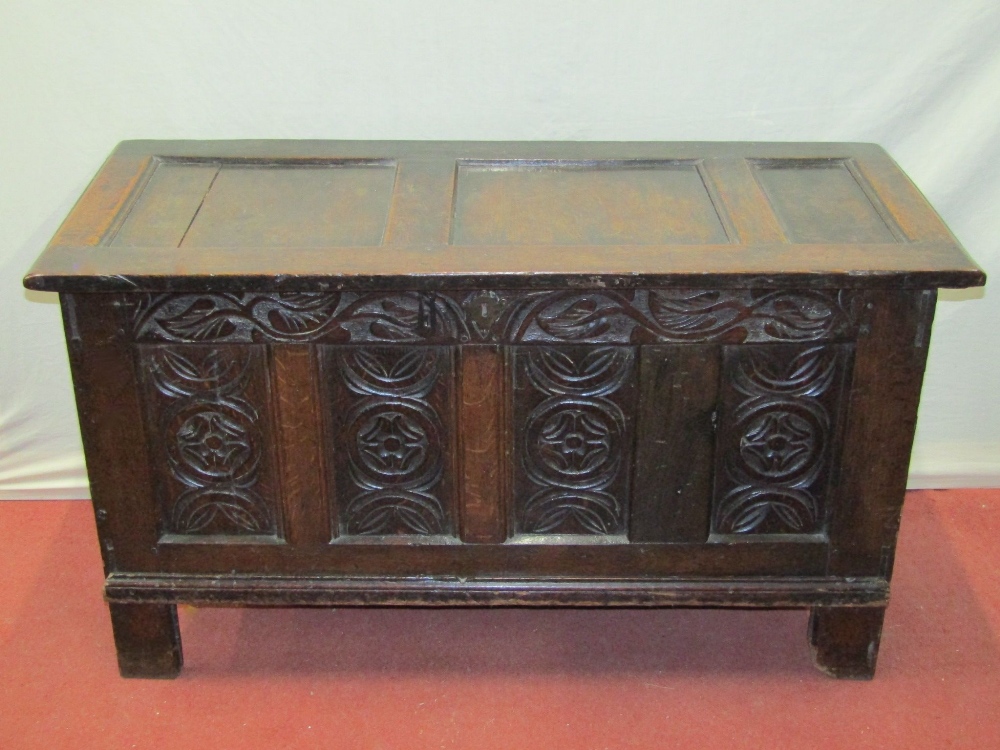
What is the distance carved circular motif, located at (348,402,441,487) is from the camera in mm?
2168

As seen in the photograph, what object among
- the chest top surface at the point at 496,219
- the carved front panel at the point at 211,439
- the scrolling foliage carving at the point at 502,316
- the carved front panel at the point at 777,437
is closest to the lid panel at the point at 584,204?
the chest top surface at the point at 496,219

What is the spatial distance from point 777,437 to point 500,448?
17.5 inches

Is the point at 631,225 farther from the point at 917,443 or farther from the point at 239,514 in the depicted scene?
the point at 917,443

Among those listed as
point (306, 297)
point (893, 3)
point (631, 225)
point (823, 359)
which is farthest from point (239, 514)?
point (893, 3)

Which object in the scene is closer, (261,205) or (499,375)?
(499,375)

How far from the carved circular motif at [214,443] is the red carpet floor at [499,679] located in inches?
16.4

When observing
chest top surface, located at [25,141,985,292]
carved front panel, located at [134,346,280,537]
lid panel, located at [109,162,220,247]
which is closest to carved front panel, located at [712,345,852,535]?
chest top surface, located at [25,141,985,292]

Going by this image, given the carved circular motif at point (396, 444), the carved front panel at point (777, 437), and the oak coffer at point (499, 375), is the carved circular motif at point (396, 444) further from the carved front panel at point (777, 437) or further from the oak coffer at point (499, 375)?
the carved front panel at point (777, 437)

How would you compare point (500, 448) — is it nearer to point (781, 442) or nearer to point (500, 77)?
point (781, 442)

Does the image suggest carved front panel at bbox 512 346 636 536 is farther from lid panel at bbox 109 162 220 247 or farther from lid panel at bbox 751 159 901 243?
lid panel at bbox 109 162 220 247

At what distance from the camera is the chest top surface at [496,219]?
2.01m

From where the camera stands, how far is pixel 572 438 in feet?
7.18

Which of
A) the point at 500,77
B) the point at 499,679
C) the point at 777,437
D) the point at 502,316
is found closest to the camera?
the point at 502,316

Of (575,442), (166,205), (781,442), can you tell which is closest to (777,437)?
(781,442)
